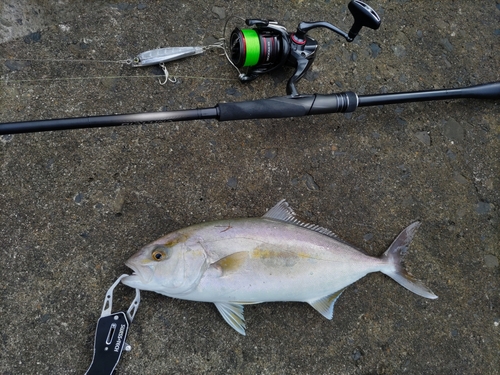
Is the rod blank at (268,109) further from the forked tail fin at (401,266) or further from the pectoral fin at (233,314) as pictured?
the pectoral fin at (233,314)

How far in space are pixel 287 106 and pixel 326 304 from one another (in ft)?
4.08

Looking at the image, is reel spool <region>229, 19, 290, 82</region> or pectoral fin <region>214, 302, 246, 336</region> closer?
pectoral fin <region>214, 302, 246, 336</region>

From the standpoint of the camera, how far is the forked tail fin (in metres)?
2.54

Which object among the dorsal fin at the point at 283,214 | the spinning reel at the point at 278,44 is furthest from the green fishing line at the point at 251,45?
the dorsal fin at the point at 283,214

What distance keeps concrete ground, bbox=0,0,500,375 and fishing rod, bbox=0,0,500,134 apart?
220 millimetres

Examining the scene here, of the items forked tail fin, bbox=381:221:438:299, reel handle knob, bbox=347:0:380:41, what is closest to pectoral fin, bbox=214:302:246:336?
forked tail fin, bbox=381:221:438:299

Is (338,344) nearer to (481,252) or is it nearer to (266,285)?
(266,285)

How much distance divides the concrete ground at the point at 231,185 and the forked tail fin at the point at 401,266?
0.32ft

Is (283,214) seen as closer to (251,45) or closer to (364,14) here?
(251,45)

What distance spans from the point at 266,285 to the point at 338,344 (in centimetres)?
71

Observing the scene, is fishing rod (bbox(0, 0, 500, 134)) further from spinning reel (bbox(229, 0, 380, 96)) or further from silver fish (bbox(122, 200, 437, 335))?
silver fish (bbox(122, 200, 437, 335))

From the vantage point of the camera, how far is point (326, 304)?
244 centimetres

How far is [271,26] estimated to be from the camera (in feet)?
8.08

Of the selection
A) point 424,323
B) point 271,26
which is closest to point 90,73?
point 271,26
